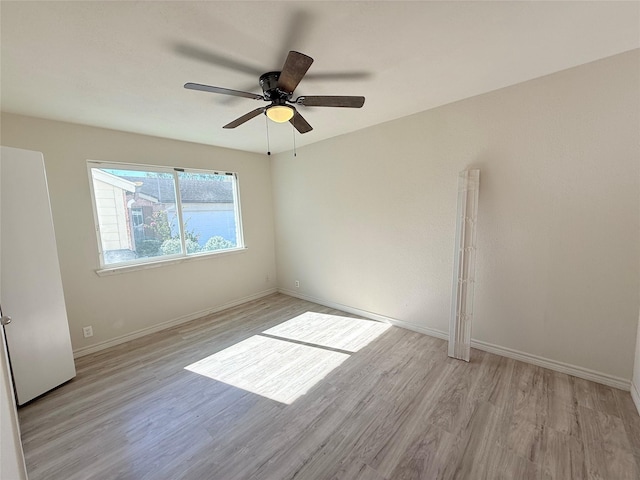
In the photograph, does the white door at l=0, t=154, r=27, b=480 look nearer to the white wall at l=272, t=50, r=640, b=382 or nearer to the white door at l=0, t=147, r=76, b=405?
the white door at l=0, t=147, r=76, b=405

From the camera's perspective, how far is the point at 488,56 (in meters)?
1.77

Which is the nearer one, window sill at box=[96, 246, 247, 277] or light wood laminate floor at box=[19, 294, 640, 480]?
light wood laminate floor at box=[19, 294, 640, 480]

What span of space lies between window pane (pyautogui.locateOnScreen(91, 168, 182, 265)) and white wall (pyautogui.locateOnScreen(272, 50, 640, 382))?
2205mm

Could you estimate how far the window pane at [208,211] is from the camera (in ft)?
11.7

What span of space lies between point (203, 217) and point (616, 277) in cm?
438

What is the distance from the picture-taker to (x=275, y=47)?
159 cm

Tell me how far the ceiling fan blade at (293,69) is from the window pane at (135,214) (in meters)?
2.41

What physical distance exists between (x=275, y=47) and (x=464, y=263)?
232cm

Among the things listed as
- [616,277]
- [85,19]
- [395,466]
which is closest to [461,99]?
[616,277]

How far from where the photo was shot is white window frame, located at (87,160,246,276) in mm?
2801

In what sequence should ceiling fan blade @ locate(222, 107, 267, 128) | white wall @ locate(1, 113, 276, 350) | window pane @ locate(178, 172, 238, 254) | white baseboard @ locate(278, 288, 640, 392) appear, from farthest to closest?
1. window pane @ locate(178, 172, 238, 254)
2. white wall @ locate(1, 113, 276, 350)
3. white baseboard @ locate(278, 288, 640, 392)
4. ceiling fan blade @ locate(222, 107, 267, 128)

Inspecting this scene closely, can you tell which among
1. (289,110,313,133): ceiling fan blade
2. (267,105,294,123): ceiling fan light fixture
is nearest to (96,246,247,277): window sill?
(289,110,313,133): ceiling fan blade

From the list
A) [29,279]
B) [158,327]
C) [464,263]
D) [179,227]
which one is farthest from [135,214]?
[464,263]

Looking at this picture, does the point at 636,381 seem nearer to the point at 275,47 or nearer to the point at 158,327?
the point at 275,47
